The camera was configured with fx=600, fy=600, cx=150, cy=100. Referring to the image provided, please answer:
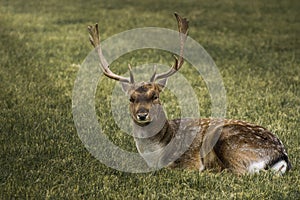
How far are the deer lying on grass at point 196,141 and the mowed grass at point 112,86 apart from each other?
0.62 ft

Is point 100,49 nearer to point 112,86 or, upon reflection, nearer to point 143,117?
point 143,117

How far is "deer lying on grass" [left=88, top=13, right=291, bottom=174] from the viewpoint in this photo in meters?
6.91

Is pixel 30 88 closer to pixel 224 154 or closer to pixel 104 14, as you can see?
pixel 224 154

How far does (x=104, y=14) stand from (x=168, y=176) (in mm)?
15695

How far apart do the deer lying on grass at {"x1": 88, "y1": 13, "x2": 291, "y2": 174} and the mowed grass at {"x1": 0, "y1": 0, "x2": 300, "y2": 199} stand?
189 mm

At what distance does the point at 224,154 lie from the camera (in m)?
7.00

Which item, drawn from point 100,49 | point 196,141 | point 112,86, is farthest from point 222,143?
point 112,86

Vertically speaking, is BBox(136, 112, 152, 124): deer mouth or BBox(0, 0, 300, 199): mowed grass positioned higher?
Answer: BBox(136, 112, 152, 124): deer mouth

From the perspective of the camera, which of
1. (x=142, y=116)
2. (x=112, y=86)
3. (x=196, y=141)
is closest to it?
(x=142, y=116)

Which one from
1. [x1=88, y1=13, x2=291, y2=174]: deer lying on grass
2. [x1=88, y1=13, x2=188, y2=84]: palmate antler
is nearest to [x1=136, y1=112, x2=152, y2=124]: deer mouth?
[x1=88, y1=13, x2=291, y2=174]: deer lying on grass

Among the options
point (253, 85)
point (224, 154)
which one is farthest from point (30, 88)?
point (224, 154)

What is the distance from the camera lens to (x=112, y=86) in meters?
12.1

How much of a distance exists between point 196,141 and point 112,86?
193 inches

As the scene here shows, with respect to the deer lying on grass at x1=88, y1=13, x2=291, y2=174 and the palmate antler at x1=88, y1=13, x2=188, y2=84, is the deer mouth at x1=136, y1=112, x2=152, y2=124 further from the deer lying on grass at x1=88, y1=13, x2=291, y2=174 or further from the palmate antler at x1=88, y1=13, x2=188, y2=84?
the palmate antler at x1=88, y1=13, x2=188, y2=84
